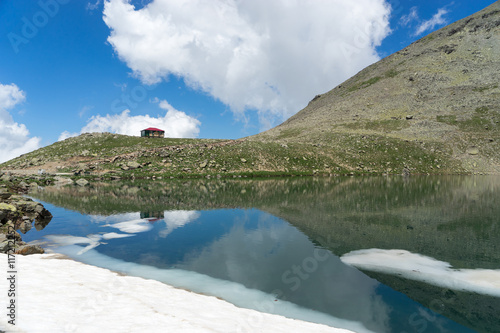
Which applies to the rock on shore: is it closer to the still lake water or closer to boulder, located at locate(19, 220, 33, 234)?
boulder, located at locate(19, 220, 33, 234)

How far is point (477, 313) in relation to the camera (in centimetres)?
1066

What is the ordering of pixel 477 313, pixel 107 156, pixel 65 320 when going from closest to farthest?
1. pixel 65 320
2. pixel 477 313
3. pixel 107 156

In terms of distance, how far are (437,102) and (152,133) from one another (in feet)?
481

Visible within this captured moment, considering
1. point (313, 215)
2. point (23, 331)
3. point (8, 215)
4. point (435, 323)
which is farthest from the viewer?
point (313, 215)

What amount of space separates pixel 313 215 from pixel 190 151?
6708cm

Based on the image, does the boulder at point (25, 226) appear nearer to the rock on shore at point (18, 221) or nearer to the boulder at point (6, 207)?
the rock on shore at point (18, 221)

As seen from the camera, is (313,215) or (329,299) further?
(313,215)

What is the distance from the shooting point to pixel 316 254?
17219mm

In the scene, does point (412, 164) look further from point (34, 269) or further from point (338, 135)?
point (34, 269)

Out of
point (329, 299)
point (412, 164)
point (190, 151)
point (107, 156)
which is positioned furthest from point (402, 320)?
point (412, 164)

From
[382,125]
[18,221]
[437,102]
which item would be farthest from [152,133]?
[437,102]

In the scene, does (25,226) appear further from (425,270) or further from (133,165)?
(133,165)

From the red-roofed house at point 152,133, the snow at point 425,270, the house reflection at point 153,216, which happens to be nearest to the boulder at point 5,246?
the house reflection at point 153,216

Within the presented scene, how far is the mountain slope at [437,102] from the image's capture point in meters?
116
